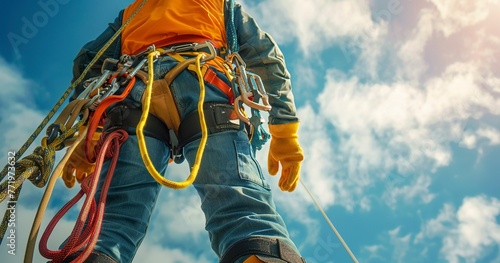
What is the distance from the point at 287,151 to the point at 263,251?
1271 mm

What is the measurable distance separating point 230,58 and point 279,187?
34.9 inches

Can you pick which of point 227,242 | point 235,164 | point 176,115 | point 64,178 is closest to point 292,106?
point 176,115

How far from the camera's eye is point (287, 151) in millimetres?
2691

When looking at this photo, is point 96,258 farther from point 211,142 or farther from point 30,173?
point 211,142

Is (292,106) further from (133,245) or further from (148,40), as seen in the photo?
(133,245)

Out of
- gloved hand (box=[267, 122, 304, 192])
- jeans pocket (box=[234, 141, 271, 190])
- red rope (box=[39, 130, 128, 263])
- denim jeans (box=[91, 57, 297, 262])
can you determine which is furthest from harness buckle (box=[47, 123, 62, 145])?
gloved hand (box=[267, 122, 304, 192])

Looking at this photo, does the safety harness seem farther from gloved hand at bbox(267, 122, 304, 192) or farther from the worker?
A: gloved hand at bbox(267, 122, 304, 192)

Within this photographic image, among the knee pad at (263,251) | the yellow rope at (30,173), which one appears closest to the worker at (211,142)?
the knee pad at (263,251)

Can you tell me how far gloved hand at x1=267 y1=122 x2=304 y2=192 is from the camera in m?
2.66

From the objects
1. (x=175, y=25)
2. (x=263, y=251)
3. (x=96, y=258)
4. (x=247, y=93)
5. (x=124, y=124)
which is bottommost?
(x=96, y=258)

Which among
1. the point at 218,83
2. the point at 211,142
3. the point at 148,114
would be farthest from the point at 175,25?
the point at 211,142

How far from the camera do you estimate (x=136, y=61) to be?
236cm

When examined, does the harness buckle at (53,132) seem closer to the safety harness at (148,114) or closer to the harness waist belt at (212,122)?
the safety harness at (148,114)

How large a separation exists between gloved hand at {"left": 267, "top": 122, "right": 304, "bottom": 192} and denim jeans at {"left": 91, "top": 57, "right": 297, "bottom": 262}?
564mm
